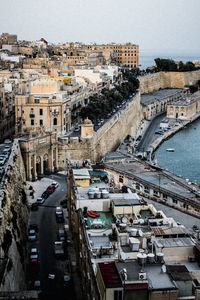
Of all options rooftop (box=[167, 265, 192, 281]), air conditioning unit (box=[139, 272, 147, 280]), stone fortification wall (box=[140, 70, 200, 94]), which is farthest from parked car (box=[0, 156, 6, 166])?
stone fortification wall (box=[140, 70, 200, 94])

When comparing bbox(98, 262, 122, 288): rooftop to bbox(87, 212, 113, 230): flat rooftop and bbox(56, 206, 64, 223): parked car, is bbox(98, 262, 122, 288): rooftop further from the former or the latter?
bbox(56, 206, 64, 223): parked car

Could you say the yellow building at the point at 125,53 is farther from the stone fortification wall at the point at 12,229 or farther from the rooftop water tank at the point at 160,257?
the rooftop water tank at the point at 160,257

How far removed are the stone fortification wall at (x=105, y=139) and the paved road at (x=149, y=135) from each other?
48.9 inches

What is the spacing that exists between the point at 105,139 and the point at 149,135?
451 inches

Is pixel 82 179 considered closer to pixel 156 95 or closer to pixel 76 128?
pixel 76 128

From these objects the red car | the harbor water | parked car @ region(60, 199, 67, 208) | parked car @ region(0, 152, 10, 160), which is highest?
parked car @ region(0, 152, 10, 160)

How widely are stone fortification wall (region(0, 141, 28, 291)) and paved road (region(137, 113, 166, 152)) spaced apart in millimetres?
18113

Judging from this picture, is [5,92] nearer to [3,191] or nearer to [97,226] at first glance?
[3,191]

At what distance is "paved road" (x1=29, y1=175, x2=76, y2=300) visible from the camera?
13438 mm

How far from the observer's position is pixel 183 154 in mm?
36188

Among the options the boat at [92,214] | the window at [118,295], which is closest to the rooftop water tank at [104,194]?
the boat at [92,214]

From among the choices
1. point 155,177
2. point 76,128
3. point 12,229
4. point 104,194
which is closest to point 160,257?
point 104,194

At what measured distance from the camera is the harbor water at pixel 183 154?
30631 millimetres

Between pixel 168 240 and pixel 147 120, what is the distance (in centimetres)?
3865
